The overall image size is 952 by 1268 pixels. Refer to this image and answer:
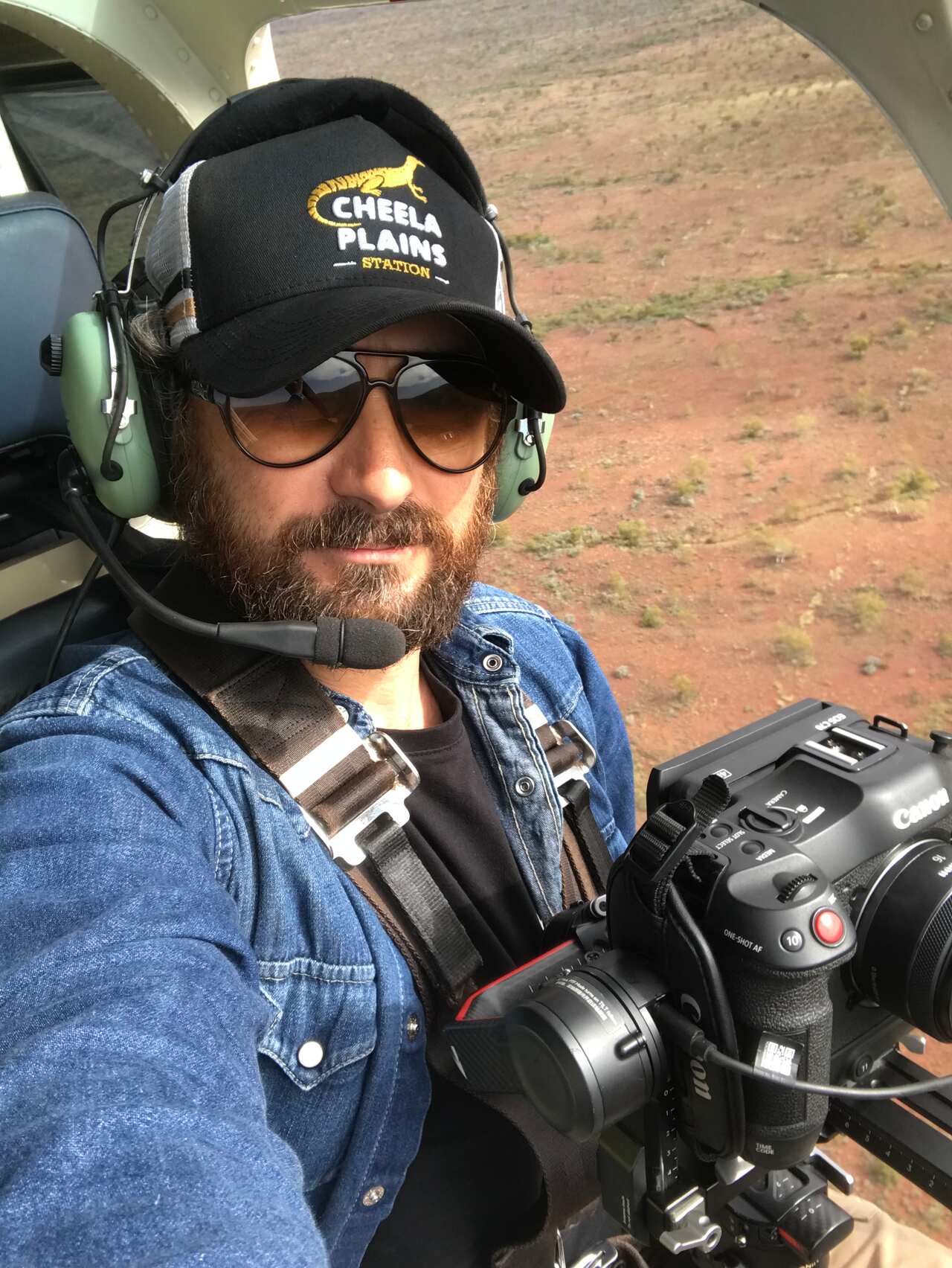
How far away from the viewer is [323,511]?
4.96 feet

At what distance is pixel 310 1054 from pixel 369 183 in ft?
3.98

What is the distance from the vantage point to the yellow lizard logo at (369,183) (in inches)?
55.5

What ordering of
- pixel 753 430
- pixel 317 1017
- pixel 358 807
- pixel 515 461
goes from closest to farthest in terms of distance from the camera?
1. pixel 317 1017
2. pixel 358 807
3. pixel 515 461
4. pixel 753 430

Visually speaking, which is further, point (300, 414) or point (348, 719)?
point (348, 719)

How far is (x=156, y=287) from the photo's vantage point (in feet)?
4.87

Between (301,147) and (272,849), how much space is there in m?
0.99

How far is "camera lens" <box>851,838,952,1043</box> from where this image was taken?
3.73 feet

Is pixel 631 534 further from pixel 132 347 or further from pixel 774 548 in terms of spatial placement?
pixel 132 347

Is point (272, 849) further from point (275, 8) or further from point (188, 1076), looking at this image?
point (275, 8)

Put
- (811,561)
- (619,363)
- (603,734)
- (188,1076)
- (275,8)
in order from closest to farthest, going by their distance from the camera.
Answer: (188,1076) < (603,734) < (275,8) < (811,561) < (619,363)

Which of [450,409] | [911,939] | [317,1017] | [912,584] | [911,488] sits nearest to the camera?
[911,939]

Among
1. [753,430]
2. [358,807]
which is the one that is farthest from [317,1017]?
[753,430]

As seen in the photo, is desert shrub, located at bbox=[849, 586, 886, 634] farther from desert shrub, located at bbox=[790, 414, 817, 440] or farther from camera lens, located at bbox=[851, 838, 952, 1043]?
camera lens, located at bbox=[851, 838, 952, 1043]

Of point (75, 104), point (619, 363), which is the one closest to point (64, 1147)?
point (75, 104)
